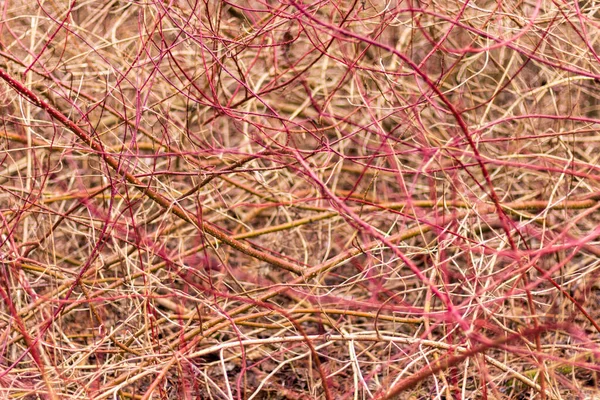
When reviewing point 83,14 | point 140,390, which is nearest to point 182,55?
point 83,14

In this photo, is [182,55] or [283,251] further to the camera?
[182,55]

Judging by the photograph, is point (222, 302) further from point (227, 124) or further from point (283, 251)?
point (227, 124)

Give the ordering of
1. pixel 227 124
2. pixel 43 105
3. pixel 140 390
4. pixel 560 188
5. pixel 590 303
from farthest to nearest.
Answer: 1. pixel 227 124
2. pixel 560 188
3. pixel 590 303
4. pixel 140 390
5. pixel 43 105

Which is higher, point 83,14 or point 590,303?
point 83,14

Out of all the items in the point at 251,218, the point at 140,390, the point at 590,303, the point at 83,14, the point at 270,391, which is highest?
the point at 83,14

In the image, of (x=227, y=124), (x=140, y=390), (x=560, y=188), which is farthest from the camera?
(x=227, y=124)

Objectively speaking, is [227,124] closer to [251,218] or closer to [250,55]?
[250,55]

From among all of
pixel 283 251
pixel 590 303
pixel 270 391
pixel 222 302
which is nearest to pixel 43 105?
pixel 222 302
